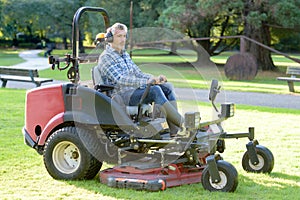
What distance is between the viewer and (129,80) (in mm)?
6062

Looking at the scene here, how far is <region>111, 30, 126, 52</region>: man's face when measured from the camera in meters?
6.29

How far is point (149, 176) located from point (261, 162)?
143 centimetres

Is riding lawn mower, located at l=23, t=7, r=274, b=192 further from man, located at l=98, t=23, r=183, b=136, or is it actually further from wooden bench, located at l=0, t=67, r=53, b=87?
wooden bench, located at l=0, t=67, r=53, b=87

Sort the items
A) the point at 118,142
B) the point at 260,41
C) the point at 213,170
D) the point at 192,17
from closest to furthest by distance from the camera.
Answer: the point at 213,170 → the point at 118,142 → the point at 192,17 → the point at 260,41

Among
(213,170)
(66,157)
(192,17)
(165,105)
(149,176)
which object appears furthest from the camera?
(192,17)

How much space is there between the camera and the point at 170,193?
→ 18.1 feet

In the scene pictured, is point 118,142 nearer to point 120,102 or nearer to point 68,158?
point 120,102

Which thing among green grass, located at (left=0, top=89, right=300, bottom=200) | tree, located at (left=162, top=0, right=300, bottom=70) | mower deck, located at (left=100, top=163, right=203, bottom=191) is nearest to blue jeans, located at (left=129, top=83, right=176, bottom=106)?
mower deck, located at (left=100, top=163, right=203, bottom=191)

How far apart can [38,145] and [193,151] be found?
1.70 meters

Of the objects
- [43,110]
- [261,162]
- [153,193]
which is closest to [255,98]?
[261,162]

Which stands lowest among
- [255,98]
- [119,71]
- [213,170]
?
[255,98]

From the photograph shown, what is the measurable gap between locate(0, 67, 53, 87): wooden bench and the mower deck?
10.9 meters

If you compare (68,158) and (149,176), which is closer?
(149,176)

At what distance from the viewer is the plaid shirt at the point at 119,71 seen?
6.06 m
